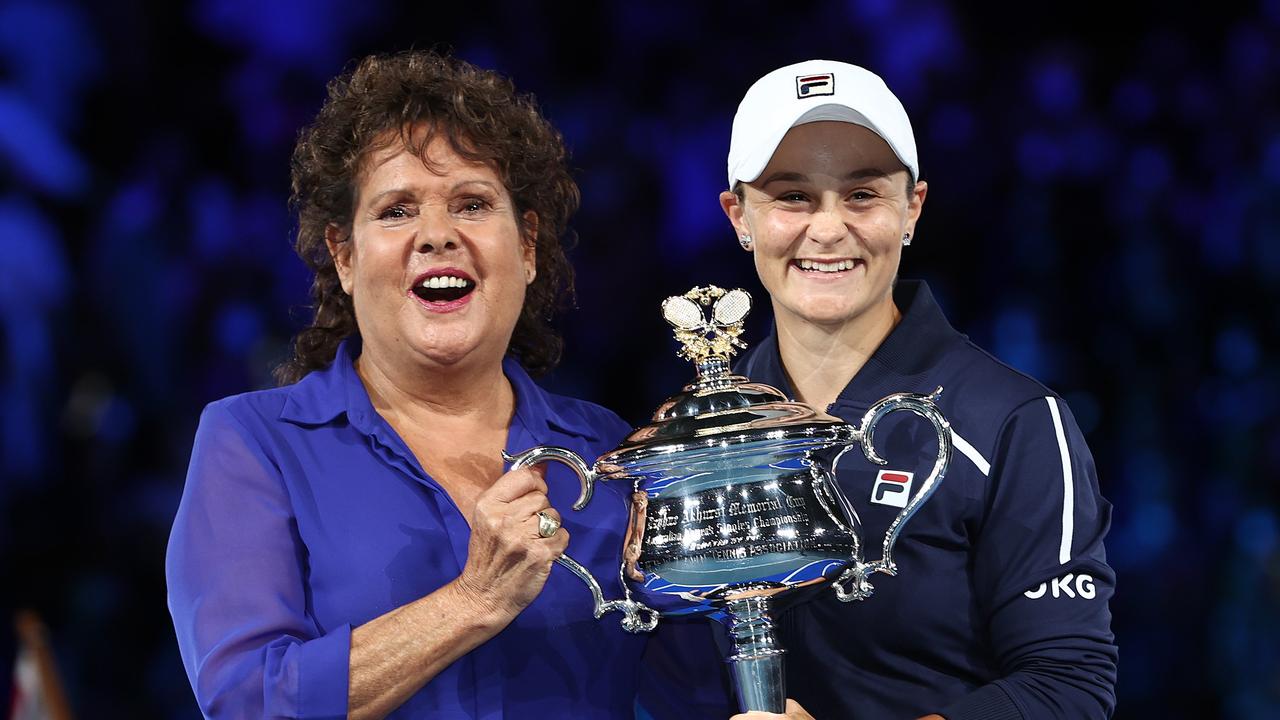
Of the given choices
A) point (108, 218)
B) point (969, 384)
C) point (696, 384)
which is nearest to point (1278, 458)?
point (969, 384)

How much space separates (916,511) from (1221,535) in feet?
10.1

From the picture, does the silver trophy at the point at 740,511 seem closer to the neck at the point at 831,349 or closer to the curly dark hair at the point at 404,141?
the neck at the point at 831,349

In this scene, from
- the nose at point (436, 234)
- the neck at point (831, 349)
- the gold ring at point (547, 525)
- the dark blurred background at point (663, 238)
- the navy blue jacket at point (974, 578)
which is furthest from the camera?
the dark blurred background at point (663, 238)

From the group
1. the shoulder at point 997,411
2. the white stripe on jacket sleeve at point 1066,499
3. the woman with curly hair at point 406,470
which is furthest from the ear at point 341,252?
the white stripe on jacket sleeve at point 1066,499

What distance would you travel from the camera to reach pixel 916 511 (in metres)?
1.75

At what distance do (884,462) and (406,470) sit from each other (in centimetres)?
62

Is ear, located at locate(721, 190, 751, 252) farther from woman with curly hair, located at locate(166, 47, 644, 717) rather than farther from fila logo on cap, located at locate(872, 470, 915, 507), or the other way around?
fila logo on cap, located at locate(872, 470, 915, 507)

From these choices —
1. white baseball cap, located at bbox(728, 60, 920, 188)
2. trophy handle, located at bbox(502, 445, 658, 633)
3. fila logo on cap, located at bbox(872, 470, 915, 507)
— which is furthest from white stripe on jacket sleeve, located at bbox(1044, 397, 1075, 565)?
trophy handle, located at bbox(502, 445, 658, 633)

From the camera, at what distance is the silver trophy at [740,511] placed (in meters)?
1.61

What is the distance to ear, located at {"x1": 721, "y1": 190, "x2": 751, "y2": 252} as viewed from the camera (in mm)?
1954

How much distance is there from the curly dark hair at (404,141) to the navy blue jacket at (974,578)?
0.54 metres

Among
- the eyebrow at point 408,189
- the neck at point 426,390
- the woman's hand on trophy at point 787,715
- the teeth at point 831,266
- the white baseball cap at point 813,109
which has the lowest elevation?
the woman's hand on trophy at point 787,715

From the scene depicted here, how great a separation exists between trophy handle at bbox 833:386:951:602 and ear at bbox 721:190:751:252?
415 millimetres

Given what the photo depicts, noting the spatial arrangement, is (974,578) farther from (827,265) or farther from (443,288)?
(443,288)
